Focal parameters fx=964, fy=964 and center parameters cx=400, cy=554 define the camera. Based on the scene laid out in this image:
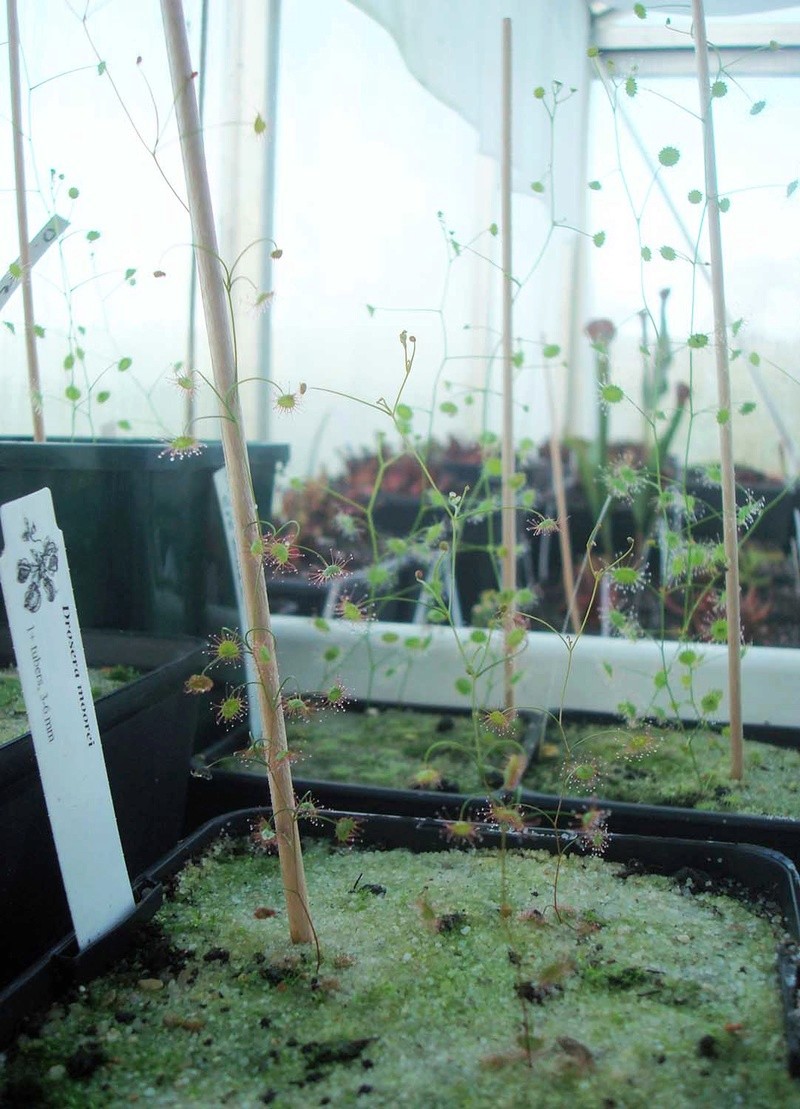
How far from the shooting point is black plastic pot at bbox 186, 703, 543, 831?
3.43 ft

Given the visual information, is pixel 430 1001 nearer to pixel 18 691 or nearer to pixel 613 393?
pixel 18 691

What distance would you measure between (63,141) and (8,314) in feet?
0.74

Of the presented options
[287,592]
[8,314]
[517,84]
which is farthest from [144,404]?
[517,84]

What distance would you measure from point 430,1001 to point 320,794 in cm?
36

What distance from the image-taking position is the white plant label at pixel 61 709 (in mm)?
682

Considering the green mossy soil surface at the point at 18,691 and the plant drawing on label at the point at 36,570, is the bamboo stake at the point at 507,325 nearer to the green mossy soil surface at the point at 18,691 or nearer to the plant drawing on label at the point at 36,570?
the green mossy soil surface at the point at 18,691

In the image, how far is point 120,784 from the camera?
91cm

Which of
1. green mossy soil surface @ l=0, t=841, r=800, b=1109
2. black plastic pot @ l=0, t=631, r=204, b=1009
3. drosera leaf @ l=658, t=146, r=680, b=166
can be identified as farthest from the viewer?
drosera leaf @ l=658, t=146, r=680, b=166

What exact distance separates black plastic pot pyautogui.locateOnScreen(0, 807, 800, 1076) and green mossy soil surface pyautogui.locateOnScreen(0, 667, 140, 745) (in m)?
0.17

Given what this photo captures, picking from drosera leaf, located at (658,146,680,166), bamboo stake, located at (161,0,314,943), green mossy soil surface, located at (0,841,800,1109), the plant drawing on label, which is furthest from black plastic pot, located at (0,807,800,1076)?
drosera leaf, located at (658,146,680,166)

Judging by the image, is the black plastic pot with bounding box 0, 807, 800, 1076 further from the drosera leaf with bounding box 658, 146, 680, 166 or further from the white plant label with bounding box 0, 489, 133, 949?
the drosera leaf with bounding box 658, 146, 680, 166

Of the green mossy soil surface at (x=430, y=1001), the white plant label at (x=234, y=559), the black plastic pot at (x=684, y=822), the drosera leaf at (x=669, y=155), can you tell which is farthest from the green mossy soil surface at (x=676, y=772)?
the drosera leaf at (x=669, y=155)

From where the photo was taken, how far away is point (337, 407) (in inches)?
87.1

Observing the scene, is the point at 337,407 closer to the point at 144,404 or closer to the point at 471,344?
the point at 471,344
